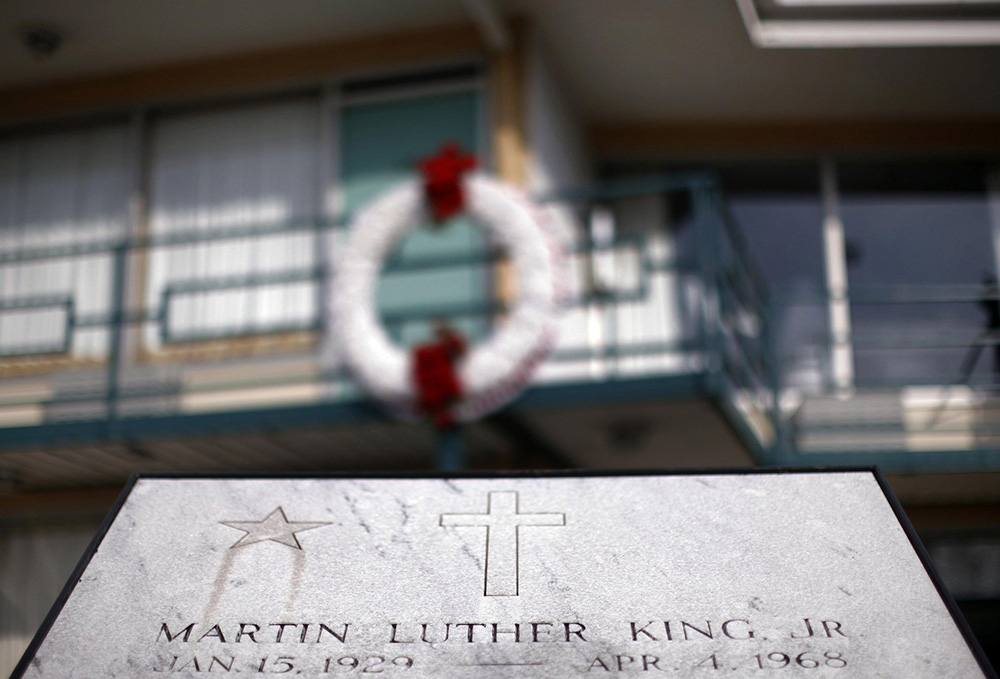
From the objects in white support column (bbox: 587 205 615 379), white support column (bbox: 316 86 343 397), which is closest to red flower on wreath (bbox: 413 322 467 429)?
white support column (bbox: 587 205 615 379)

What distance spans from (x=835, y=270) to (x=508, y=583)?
21.2 feet

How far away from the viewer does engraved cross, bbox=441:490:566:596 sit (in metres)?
2.40

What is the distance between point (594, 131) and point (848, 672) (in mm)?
7065

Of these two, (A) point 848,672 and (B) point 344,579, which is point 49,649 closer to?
(B) point 344,579

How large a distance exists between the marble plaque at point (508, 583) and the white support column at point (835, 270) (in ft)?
17.7

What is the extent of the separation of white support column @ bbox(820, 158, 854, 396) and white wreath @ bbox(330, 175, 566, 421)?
2777mm

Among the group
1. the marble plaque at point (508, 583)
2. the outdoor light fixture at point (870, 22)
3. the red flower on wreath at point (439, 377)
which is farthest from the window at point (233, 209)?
the marble plaque at point (508, 583)

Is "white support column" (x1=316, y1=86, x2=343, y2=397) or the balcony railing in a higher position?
"white support column" (x1=316, y1=86, x2=343, y2=397)

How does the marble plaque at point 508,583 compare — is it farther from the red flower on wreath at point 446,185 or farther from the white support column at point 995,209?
the white support column at point 995,209

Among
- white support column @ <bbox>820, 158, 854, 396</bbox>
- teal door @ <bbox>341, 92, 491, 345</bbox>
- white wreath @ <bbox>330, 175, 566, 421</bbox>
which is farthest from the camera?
white support column @ <bbox>820, 158, 854, 396</bbox>

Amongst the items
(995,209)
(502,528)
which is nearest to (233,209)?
(995,209)

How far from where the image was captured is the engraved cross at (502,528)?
7.87ft

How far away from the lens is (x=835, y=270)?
8.27m

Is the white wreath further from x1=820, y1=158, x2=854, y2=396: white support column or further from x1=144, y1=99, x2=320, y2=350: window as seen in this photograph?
x1=820, y1=158, x2=854, y2=396: white support column
